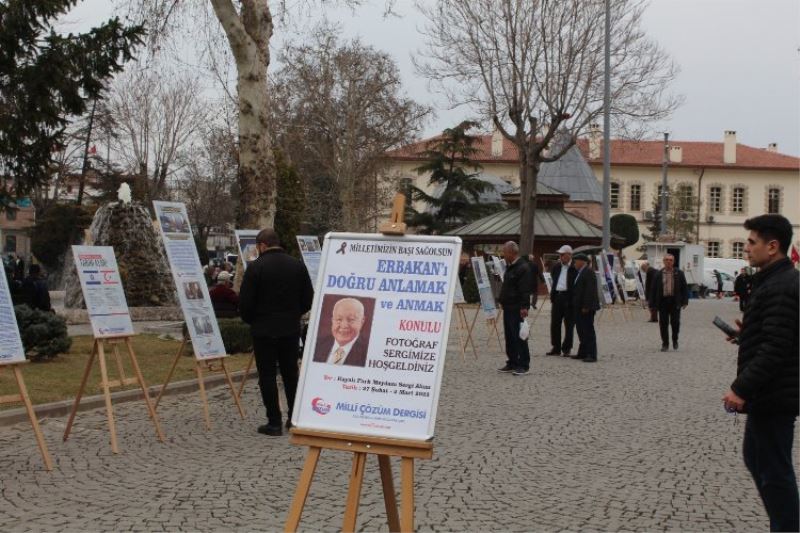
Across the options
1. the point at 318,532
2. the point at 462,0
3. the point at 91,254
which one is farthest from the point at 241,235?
the point at 462,0

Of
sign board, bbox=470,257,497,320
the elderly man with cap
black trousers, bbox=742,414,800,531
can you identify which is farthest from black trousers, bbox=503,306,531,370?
black trousers, bbox=742,414,800,531

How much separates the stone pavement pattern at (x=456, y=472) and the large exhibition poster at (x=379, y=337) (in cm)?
134

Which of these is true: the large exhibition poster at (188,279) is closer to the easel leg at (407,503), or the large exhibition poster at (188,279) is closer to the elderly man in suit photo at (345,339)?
the elderly man in suit photo at (345,339)

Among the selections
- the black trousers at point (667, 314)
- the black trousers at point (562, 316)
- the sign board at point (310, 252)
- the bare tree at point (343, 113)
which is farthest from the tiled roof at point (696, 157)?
the sign board at point (310, 252)

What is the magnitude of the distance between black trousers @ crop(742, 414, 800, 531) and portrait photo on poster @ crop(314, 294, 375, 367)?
2158 mm

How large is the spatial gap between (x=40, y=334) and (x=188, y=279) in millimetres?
5740

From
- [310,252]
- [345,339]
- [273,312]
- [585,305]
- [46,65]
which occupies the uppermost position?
[46,65]

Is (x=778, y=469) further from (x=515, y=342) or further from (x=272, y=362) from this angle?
(x=515, y=342)

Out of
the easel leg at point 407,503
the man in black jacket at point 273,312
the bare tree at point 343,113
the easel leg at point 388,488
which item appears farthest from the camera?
the bare tree at point 343,113

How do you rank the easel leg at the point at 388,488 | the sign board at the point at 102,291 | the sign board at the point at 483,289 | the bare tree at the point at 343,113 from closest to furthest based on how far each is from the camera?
the easel leg at the point at 388,488
the sign board at the point at 102,291
the sign board at the point at 483,289
the bare tree at the point at 343,113

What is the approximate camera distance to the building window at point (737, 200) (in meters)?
92.6

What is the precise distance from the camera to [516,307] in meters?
15.8

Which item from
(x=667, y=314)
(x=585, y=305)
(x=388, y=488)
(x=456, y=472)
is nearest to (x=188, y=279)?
(x=456, y=472)

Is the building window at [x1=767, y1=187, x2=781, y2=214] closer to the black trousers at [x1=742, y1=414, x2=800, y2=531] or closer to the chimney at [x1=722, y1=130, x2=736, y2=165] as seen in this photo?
the chimney at [x1=722, y1=130, x2=736, y2=165]
